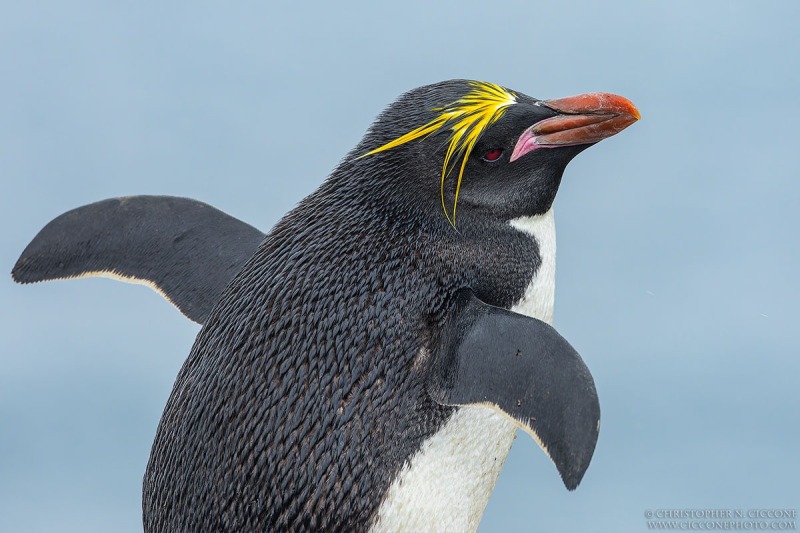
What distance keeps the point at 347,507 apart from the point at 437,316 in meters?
0.45

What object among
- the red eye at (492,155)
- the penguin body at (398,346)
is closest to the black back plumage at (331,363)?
the penguin body at (398,346)

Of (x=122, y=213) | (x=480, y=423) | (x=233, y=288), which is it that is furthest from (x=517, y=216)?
(x=122, y=213)

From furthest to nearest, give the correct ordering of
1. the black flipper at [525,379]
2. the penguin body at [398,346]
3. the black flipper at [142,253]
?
the black flipper at [142,253] < the penguin body at [398,346] < the black flipper at [525,379]

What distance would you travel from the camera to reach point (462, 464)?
9.47 ft

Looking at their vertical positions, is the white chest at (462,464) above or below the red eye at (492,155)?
below

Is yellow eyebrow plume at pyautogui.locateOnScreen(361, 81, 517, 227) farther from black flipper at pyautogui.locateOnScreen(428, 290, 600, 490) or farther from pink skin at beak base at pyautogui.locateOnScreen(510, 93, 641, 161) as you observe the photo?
black flipper at pyautogui.locateOnScreen(428, 290, 600, 490)

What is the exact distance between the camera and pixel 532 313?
2.94 m

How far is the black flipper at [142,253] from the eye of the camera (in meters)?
3.34

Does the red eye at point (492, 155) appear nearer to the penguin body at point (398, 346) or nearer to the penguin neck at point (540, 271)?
the penguin body at point (398, 346)

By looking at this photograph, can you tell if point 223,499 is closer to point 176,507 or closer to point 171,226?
point 176,507

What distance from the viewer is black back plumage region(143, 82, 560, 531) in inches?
108

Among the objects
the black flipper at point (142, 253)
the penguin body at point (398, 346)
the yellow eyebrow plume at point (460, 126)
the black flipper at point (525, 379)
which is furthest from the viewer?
the black flipper at point (142, 253)

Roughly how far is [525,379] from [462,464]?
0.35 metres

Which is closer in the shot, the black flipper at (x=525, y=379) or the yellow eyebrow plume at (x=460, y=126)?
the black flipper at (x=525, y=379)
